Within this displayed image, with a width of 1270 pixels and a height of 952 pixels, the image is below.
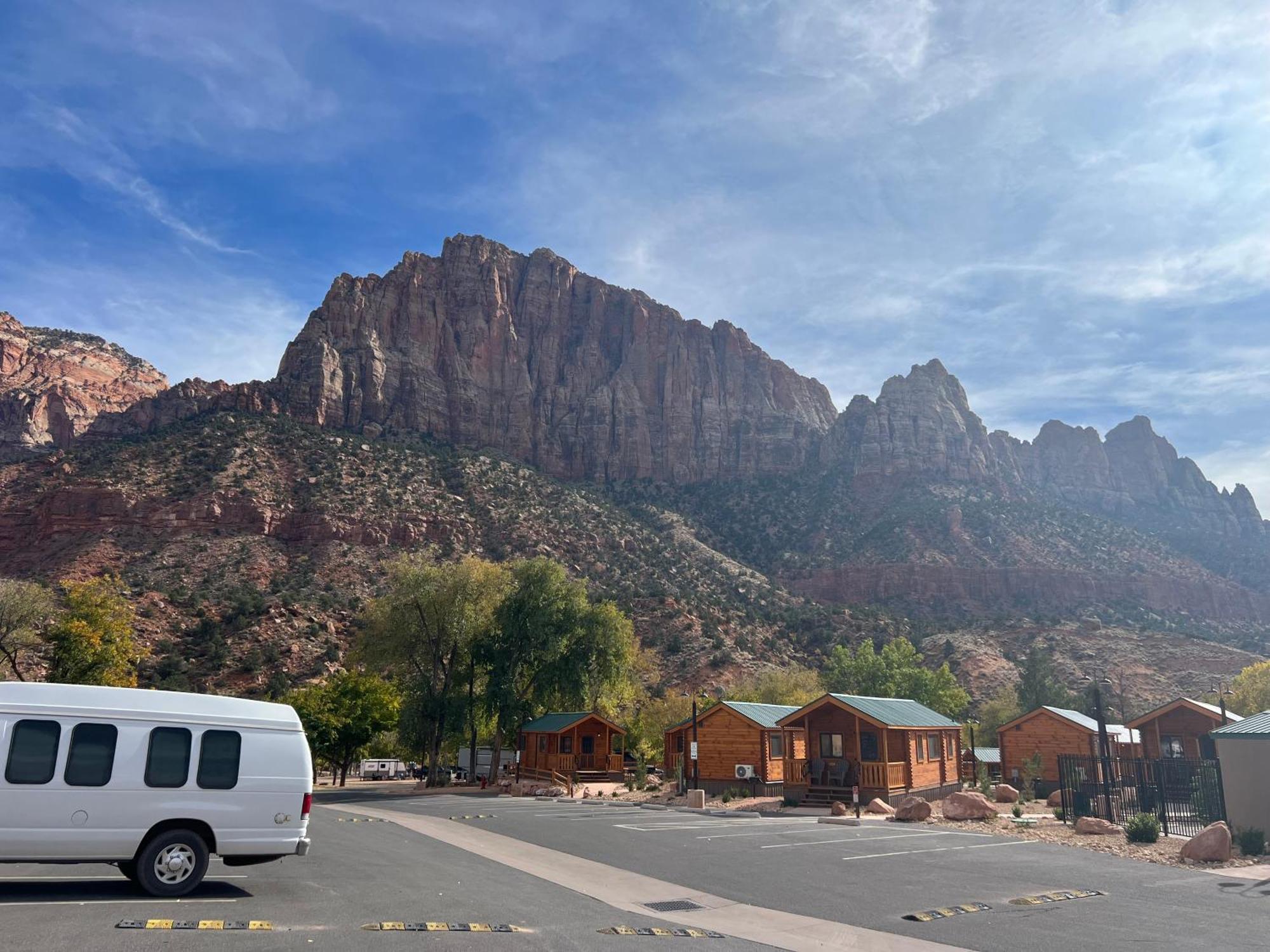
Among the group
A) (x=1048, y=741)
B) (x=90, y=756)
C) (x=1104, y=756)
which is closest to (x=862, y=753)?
(x=1104, y=756)

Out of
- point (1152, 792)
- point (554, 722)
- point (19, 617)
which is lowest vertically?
point (1152, 792)

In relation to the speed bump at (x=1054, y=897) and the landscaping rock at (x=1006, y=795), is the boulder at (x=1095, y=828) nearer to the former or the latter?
the speed bump at (x=1054, y=897)

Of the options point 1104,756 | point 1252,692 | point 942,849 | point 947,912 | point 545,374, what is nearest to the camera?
point 947,912

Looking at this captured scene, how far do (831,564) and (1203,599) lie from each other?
174 ft

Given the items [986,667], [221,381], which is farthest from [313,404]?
[986,667]

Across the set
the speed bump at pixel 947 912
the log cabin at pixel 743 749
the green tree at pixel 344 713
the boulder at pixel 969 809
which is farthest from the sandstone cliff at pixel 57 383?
the speed bump at pixel 947 912

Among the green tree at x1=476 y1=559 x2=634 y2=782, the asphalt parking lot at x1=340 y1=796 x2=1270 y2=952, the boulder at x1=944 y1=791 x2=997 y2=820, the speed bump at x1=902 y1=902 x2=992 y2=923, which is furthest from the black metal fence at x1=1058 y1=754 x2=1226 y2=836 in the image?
the green tree at x1=476 y1=559 x2=634 y2=782

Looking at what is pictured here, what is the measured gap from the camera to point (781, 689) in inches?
2275

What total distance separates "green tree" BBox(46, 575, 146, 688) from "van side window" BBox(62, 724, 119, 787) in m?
33.5

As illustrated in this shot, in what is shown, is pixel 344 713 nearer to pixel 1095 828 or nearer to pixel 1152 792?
pixel 1095 828

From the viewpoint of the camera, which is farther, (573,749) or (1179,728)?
(573,749)

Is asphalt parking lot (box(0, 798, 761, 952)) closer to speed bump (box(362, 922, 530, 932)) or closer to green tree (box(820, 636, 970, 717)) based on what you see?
speed bump (box(362, 922, 530, 932))

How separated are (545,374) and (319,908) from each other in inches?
5186

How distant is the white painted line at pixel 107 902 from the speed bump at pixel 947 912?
8985 mm
